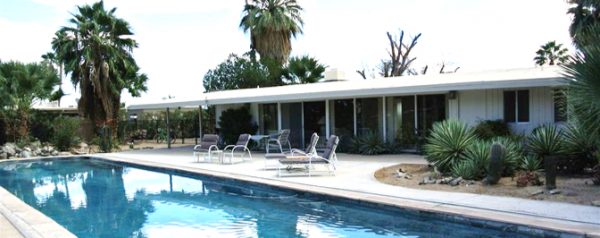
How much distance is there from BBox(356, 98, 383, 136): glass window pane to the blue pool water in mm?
6567

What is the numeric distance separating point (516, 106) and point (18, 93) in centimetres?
2045

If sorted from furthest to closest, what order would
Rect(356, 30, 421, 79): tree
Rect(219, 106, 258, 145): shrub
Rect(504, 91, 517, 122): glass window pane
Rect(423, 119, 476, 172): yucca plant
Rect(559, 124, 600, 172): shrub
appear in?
Rect(356, 30, 421, 79): tree, Rect(219, 106, 258, 145): shrub, Rect(504, 91, 517, 122): glass window pane, Rect(423, 119, 476, 172): yucca plant, Rect(559, 124, 600, 172): shrub

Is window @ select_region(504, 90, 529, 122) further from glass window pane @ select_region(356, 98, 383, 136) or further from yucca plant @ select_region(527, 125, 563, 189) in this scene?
glass window pane @ select_region(356, 98, 383, 136)

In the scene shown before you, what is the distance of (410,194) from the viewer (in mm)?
8273

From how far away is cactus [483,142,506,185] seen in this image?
8547 mm

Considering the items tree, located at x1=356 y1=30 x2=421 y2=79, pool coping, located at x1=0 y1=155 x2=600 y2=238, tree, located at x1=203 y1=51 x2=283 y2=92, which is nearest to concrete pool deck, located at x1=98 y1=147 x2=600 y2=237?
pool coping, located at x1=0 y1=155 x2=600 y2=238

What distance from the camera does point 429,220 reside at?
275 inches

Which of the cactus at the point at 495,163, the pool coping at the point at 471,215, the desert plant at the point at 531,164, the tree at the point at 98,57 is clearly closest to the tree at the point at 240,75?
the tree at the point at 98,57

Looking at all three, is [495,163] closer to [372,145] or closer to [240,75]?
[372,145]

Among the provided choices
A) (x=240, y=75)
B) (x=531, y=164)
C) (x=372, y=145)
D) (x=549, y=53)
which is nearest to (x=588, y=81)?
(x=531, y=164)

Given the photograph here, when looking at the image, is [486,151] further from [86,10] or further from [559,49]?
[559,49]

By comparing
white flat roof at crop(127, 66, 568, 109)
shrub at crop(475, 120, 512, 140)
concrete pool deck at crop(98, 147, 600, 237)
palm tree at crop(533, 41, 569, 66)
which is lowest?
concrete pool deck at crop(98, 147, 600, 237)

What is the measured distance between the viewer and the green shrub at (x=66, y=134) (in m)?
21.5

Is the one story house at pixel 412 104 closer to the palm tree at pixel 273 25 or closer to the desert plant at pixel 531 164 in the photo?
the desert plant at pixel 531 164
